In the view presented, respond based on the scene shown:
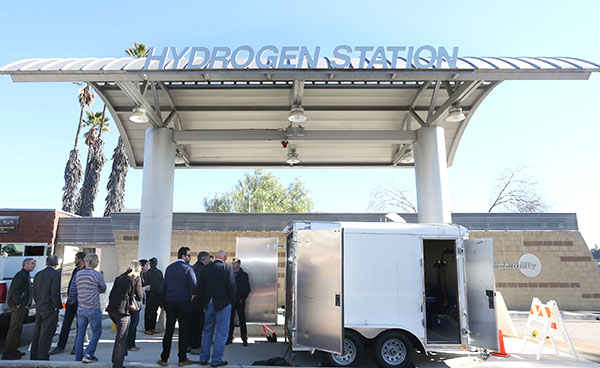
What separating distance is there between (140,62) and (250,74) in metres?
2.21

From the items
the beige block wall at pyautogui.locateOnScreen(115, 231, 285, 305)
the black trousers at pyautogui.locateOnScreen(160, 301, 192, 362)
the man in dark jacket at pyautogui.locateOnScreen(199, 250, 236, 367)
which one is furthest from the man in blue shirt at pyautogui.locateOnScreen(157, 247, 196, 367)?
the beige block wall at pyautogui.locateOnScreen(115, 231, 285, 305)

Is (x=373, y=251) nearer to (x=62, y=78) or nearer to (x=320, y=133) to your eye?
(x=320, y=133)

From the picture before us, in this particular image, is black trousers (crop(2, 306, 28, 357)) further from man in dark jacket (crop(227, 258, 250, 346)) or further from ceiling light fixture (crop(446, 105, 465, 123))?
ceiling light fixture (crop(446, 105, 465, 123))

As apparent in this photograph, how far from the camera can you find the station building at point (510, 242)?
14.7 m

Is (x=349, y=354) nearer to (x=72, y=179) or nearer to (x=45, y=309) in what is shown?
(x=45, y=309)

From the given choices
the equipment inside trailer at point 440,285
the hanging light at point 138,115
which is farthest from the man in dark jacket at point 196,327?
the equipment inside trailer at point 440,285

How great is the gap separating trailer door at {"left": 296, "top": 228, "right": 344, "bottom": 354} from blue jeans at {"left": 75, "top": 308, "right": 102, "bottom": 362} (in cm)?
316

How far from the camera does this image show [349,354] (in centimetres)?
636

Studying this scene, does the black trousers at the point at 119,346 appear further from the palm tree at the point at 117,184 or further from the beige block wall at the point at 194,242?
the palm tree at the point at 117,184

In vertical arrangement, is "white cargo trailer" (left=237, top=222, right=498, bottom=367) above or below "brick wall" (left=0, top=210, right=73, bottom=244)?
below

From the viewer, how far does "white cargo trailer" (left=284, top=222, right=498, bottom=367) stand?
623cm

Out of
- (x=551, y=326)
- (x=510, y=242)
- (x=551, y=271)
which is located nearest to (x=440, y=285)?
(x=551, y=326)

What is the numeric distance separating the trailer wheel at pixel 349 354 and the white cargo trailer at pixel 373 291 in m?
0.02

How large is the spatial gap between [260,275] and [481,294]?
4.71 m
